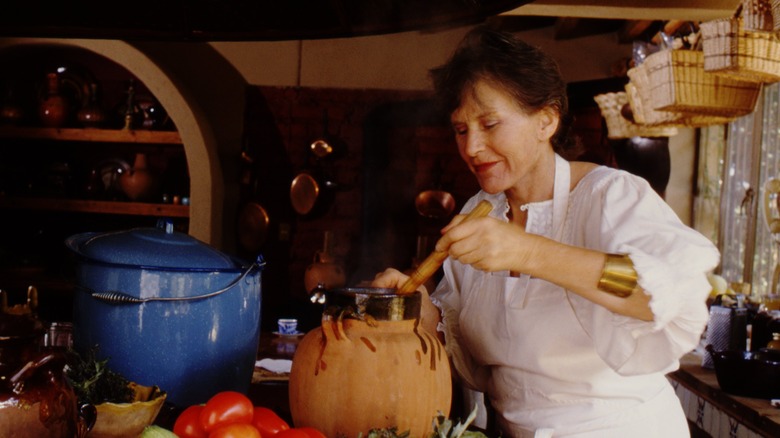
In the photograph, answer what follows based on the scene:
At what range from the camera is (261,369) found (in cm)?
239

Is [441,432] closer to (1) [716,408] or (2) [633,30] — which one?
(1) [716,408]

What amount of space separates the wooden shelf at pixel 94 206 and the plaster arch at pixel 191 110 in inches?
9.6

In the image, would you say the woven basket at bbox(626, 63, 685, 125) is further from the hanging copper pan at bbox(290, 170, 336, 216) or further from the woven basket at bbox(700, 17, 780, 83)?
the hanging copper pan at bbox(290, 170, 336, 216)

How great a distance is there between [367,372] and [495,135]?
0.75 meters

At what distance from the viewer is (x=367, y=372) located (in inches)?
52.1

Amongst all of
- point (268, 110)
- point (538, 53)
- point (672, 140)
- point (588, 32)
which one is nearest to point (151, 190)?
point (268, 110)

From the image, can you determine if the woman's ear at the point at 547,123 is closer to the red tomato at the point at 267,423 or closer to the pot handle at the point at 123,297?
the pot handle at the point at 123,297

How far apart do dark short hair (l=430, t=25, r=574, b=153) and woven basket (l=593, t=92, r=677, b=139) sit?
2.89 meters

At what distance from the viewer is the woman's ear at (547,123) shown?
6.27 ft

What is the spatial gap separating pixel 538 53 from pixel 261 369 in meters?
1.29

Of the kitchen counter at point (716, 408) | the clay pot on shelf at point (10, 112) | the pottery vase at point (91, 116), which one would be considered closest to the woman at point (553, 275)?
the kitchen counter at point (716, 408)

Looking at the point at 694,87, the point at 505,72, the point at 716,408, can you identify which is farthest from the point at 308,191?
the point at 505,72

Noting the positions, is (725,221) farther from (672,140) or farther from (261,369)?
(261,369)

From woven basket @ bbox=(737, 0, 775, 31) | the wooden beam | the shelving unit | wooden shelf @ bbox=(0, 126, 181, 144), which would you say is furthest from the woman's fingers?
wooden shelf @ bbox=(0, 126, 181, 144)
